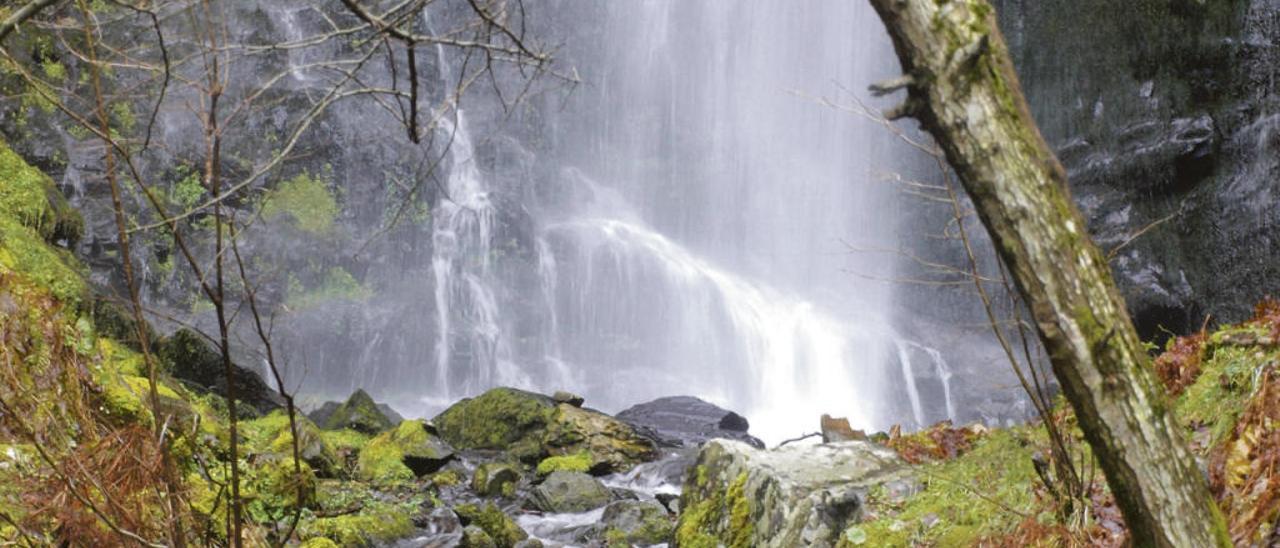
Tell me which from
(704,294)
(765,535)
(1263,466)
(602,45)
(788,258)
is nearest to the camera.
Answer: (1263,466)

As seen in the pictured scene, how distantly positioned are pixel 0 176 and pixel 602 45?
23.1m

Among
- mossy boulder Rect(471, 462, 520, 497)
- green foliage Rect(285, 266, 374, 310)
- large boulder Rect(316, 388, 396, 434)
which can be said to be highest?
green foliage Rect(285, 266, 374, 310)

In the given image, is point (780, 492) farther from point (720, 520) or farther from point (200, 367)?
point (200, 367)

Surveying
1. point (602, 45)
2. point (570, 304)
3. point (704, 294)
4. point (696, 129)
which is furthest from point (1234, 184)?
point (602, 45)

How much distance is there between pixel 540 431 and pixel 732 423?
5.16 m

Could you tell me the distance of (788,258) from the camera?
27469 mm

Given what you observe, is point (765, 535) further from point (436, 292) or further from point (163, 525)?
point (436, 292)

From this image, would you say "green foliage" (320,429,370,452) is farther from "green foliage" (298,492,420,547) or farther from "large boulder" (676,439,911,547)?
"large boulder" (676,439,911,547)

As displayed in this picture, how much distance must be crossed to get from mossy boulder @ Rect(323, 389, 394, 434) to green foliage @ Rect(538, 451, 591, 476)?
263 cm

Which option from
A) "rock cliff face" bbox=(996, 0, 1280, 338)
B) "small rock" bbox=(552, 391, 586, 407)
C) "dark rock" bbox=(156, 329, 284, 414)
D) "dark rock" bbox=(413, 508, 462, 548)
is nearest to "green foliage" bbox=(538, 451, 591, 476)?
"small rock" bbox=(552, 391, 586, 407)

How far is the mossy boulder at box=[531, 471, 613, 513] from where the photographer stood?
8680 mm

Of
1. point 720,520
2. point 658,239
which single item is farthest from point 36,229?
point 658,239

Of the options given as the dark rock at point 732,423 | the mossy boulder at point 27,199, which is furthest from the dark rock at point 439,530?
the dark rock at point 732,423

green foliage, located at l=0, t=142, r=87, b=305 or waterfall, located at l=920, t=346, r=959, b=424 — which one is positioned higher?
green foliage, located at l=0, t=142, r=87, b=305
